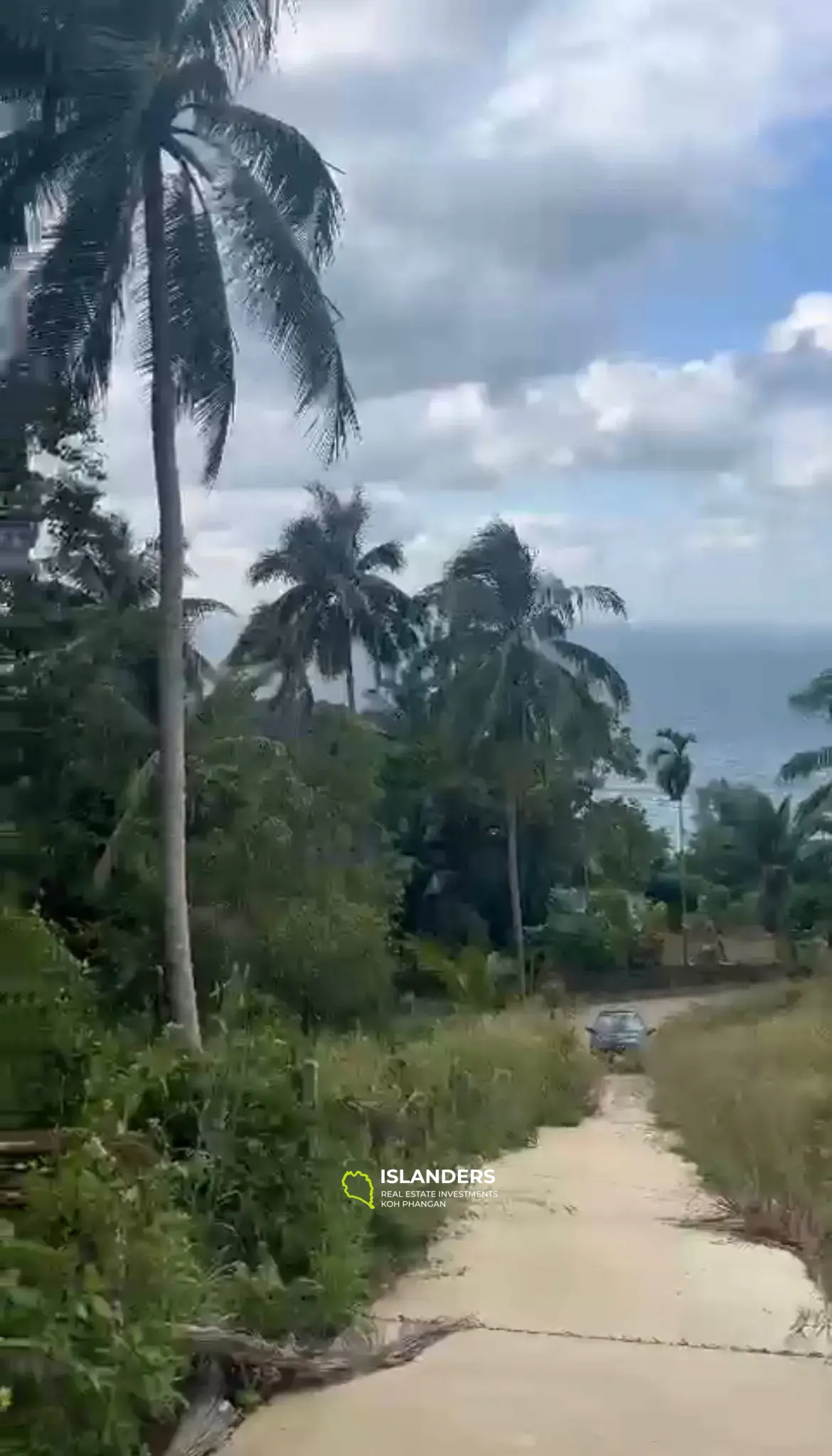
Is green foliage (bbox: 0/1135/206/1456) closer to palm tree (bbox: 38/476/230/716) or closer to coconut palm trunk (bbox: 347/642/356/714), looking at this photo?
palm tree (bbox: 38/476/230/716)

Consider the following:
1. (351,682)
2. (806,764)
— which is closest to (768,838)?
(806,764)

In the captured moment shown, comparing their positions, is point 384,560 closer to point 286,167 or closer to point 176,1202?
point 286,167

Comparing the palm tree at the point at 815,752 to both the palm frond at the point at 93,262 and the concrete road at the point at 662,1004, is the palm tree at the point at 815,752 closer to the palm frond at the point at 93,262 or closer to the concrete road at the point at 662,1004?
the concrete road at the point at 662,1004

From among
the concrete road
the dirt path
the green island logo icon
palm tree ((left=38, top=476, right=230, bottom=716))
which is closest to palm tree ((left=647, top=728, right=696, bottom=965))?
the concrete road

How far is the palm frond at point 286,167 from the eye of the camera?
5676mm

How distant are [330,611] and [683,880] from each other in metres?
5.12

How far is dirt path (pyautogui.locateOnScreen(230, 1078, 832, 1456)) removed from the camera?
315 cm

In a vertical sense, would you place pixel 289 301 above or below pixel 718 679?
above

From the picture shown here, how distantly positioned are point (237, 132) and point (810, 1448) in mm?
4826

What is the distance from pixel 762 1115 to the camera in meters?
5.91

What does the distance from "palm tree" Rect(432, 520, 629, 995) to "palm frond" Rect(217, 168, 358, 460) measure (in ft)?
5.14

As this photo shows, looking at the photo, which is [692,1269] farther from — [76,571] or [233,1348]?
[76,571]

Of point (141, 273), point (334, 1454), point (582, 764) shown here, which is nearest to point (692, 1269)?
point (334, 1454)

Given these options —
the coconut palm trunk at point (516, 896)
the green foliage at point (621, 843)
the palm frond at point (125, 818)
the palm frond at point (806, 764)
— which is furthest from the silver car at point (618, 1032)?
the palm frond at point (125, 818)
